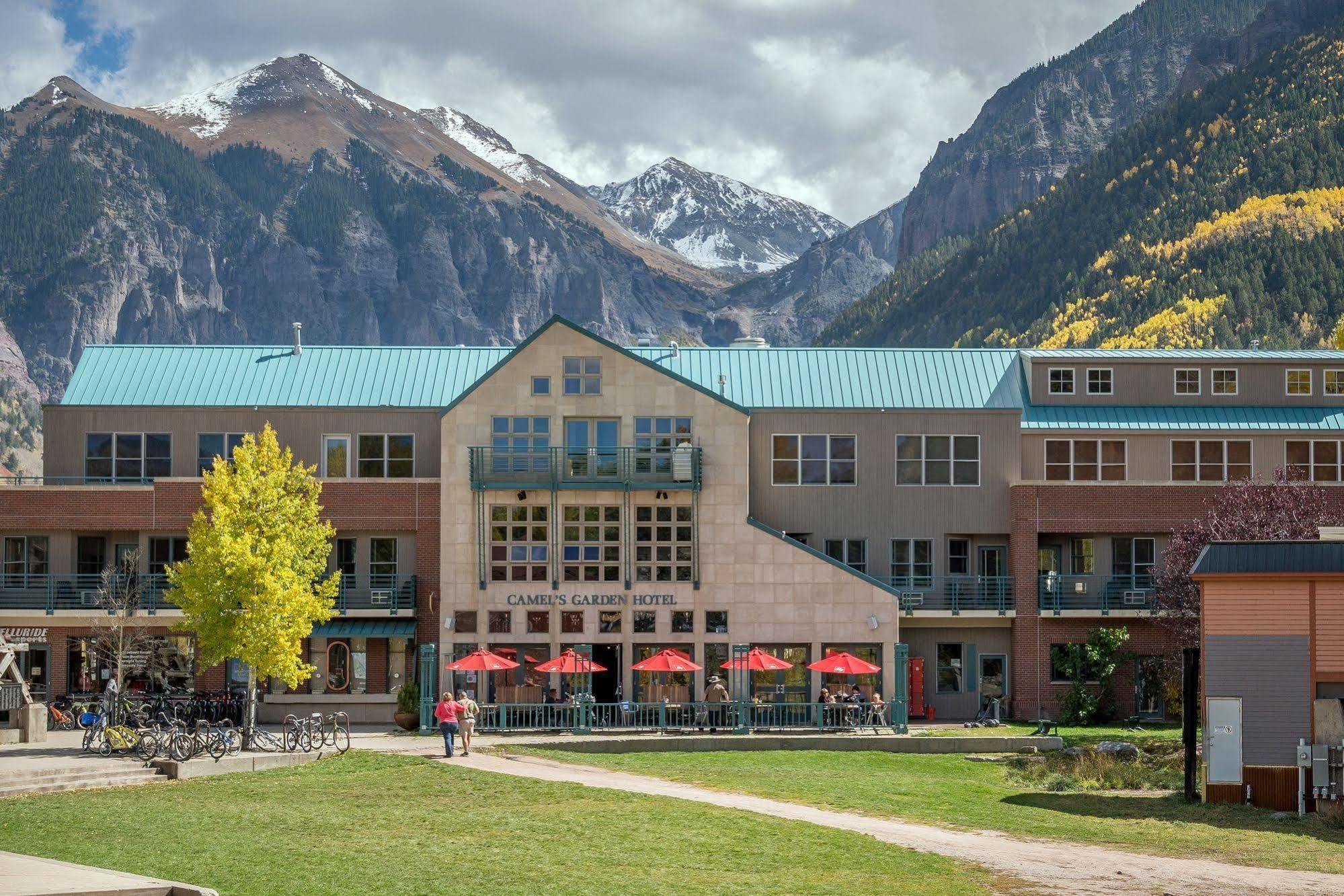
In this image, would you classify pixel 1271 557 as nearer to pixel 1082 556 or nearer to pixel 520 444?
pixel 1082 556

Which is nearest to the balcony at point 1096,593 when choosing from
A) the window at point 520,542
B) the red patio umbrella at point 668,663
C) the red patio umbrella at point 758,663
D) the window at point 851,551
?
the window at point 851,551

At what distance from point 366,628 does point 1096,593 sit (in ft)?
84.5

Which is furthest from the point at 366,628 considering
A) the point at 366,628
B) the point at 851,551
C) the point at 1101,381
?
the point at 1101,381

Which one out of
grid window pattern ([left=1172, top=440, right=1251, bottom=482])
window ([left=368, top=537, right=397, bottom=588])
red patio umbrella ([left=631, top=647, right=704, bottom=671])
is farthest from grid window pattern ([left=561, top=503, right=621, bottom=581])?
grid window pattern ([left=1172, top=440, right=1251, bottom=482])

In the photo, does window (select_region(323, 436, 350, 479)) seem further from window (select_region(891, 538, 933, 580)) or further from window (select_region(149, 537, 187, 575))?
window (select_region(891, 538, 933, 580))

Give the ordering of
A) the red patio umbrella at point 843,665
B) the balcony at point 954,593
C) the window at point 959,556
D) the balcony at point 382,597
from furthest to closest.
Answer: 1. the window at point 959,556
2. the balcony at point 954,593
3. the balcony at point 382,597
4. the red patio umbrella at point 843,665

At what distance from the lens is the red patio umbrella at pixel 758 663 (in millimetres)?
52562

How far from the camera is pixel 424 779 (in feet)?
125

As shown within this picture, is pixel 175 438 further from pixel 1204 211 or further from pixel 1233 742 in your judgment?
pixel 1204 211

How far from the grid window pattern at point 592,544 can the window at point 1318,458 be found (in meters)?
24.9

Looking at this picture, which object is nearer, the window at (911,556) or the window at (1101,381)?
the window at (911,556)

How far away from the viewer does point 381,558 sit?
61.2 m

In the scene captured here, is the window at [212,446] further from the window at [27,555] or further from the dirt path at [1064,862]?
the dirt path at [1064,862]

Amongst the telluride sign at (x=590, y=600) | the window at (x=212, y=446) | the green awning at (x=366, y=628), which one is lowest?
the green awning at (x=366, y=628)
